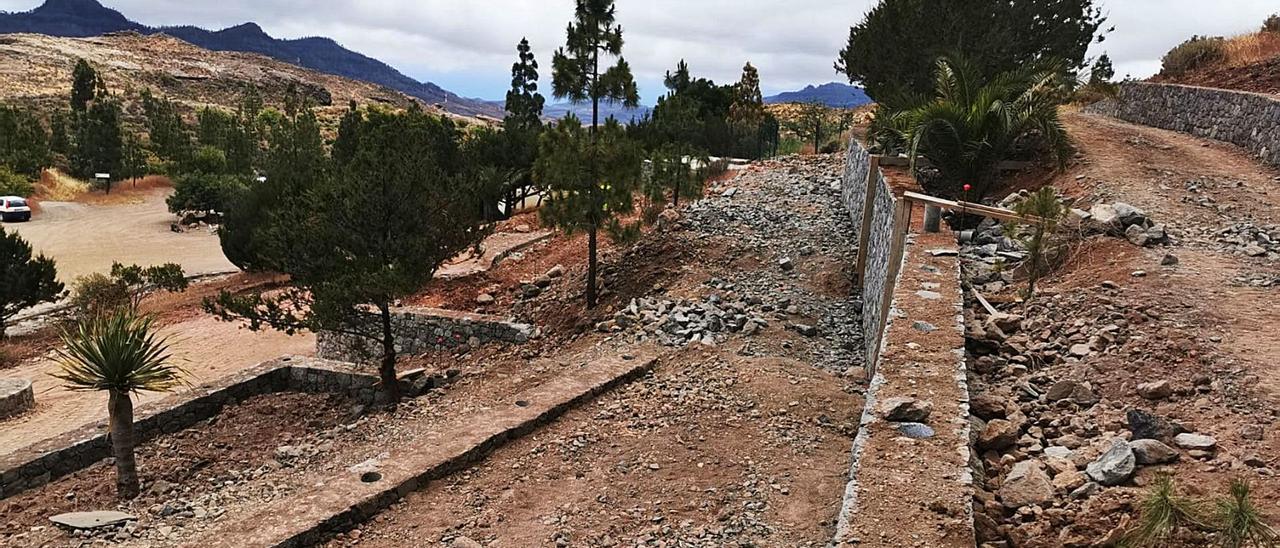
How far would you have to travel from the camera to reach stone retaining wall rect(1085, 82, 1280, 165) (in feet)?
41.7

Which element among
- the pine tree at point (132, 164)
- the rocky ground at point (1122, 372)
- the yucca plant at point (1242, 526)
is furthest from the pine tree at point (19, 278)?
the pine tree at point (132, 164)

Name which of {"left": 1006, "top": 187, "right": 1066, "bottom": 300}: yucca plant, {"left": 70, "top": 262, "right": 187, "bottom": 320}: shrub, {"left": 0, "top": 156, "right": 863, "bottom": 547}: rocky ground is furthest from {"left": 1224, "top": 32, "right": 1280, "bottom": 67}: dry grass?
{"left": 70, "top": 262, "right": 187, "bottom": 320}: shrub

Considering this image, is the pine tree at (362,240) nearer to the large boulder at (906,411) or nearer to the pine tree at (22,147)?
the large boulder at (906,411)

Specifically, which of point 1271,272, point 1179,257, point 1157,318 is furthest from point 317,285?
point 1271,272

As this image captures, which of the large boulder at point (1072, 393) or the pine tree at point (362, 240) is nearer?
the large boulder at point (1072, 393)

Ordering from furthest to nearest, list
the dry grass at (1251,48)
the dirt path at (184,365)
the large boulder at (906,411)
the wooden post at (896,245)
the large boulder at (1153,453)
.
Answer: the dry grass at (1251,48)
the dirt path at (184,365)
the wooden post at (896,245)
the large boulder at (906,411)
the large boulder at (1153,453)

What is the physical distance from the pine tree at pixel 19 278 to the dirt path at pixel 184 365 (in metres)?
2.58

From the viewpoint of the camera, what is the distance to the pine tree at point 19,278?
59.1 feet

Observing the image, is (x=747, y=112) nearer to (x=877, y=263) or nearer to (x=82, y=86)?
(x=877, y=263)

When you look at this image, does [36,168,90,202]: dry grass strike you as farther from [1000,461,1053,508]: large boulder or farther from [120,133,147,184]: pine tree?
[1000,461,1053,508]: large boulder

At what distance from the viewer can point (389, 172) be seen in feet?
31.8

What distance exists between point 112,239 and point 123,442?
2919 centimetres

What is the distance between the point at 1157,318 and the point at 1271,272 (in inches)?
80.2

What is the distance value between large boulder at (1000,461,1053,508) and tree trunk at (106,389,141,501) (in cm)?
815
